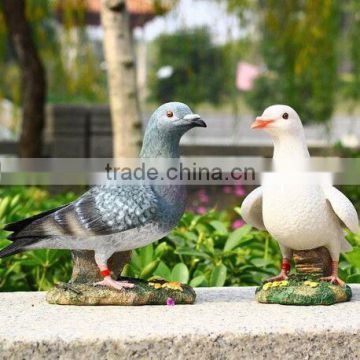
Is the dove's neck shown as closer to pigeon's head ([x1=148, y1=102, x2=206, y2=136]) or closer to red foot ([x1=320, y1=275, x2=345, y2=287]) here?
pigeon's head ([x1=148, y1=102, x2=206, y2=136])

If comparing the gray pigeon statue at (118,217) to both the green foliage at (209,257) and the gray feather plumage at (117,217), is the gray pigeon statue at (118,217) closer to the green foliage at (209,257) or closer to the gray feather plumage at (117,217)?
the gray feather plumage at (117,217)

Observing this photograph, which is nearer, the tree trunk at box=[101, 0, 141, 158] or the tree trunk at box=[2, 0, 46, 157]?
the tree trunk at box=[101, 0, 141, 158]

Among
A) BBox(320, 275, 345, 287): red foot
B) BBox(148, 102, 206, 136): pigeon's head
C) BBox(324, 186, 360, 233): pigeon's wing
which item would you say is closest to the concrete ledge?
BBox(320, 275, 345, 287): red foot

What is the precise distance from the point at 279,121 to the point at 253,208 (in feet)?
1.10

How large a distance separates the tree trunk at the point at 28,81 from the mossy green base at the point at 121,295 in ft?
19.7

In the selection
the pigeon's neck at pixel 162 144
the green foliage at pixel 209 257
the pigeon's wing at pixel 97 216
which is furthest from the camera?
the green foliage at pixel 209 257

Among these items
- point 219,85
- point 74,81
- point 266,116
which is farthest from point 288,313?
point 219,85

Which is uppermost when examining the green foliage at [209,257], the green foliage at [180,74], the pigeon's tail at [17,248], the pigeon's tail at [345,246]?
the green foliage at [180,74]

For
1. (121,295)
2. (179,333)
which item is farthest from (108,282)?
(179,333)

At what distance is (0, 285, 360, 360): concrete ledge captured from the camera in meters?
2.29

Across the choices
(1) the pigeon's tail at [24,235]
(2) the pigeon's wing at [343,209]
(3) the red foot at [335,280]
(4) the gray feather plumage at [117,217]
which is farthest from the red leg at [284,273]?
(1) the pigeon's tail at [24,235]

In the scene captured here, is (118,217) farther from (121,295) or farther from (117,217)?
(121,295)

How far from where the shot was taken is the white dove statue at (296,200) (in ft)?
8.75

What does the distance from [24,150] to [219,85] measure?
55.6ft
